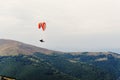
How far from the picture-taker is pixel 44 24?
146 m
